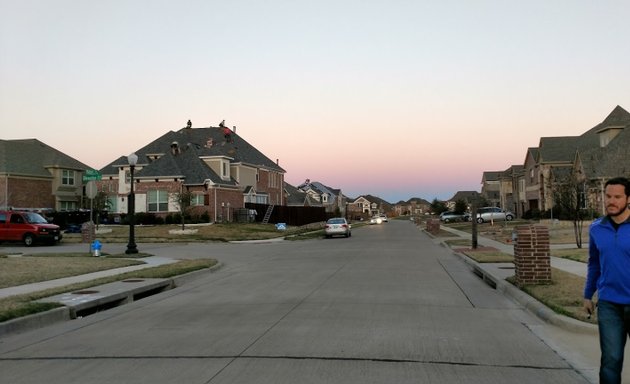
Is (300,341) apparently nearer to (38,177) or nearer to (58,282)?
(58,282)

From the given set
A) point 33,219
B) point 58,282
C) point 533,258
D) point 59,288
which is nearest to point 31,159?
point 33,219

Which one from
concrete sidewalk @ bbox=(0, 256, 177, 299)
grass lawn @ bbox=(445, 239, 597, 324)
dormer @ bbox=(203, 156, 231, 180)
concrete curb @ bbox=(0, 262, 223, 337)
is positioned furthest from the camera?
dormer @ bbox=(203, 156, 231, 180)

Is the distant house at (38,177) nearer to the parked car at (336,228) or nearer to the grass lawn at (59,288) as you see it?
the parked car at (336,228)

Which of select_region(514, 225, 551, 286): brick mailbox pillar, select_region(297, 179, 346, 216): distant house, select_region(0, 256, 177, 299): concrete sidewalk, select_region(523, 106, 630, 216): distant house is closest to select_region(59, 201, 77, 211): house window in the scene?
select_region(0, 256, 177, 299): concrete sidewalk

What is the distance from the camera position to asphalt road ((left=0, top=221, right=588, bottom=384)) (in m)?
6.09

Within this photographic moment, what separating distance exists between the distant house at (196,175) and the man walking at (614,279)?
41.5 m

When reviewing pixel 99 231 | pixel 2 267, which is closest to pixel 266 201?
pixel 99 231

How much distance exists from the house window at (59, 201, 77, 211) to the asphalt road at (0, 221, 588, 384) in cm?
4709

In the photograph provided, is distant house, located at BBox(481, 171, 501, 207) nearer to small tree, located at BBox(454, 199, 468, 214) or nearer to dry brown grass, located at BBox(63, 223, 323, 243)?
small tree, located at BBox(454, 199, 468, 214)

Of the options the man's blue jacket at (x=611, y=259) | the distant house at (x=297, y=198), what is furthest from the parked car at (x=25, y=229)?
the distant house at (x=297, y=198)

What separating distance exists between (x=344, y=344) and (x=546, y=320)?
381 centimetres

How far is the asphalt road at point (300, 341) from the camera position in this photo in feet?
20.0

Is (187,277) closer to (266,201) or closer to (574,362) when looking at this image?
(574,362)

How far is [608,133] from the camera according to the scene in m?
48.1
